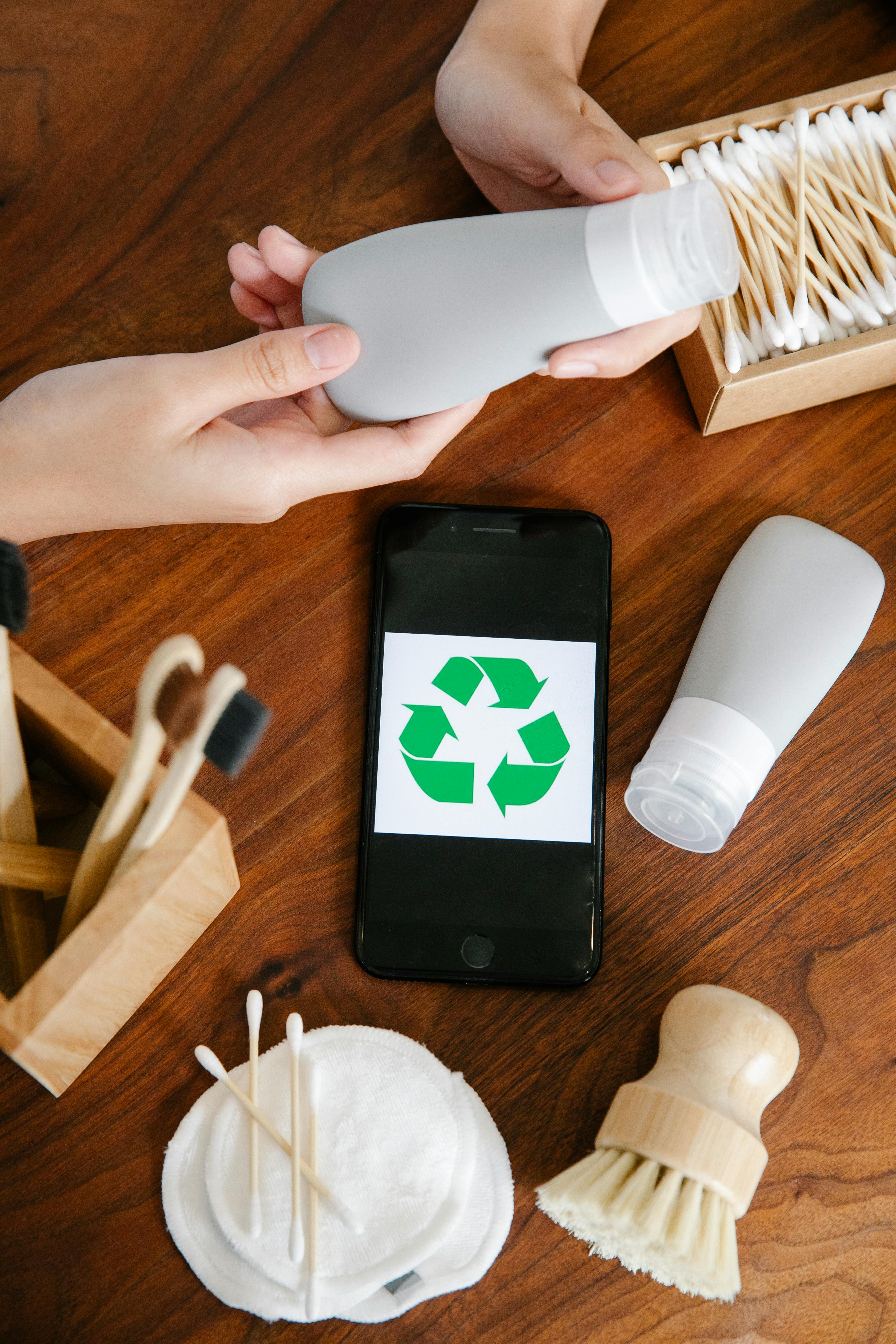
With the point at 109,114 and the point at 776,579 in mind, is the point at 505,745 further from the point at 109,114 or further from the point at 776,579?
the point at 109,114

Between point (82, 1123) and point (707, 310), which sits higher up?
point (707, 310)

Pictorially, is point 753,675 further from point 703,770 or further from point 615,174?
point 615,174

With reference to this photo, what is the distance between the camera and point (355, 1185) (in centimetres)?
42

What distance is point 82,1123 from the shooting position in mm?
440

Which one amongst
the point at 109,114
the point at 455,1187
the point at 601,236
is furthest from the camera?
the point at 109,114

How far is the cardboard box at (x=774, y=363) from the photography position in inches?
17.5

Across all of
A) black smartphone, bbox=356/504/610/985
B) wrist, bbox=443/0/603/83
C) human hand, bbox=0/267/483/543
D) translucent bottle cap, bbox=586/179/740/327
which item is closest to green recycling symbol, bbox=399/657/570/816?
black smartphone, bbox=356/504/610/985

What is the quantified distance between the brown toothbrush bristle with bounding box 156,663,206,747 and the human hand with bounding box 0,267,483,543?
0.62ft

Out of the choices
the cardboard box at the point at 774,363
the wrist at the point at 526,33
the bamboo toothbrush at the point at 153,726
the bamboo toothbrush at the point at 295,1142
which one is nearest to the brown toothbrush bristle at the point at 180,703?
the bamboo toothbrush at the point at 153,726

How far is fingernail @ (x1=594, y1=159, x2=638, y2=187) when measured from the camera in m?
0.41

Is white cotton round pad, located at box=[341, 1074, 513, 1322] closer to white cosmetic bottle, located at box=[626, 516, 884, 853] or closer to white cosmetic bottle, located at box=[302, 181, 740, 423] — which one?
white cosmetic bottle, located at box=[626, 516, 884, 853]

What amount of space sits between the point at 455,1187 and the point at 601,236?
0.41 m

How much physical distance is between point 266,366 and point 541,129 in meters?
0.20

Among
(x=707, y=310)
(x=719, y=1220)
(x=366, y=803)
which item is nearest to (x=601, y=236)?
A: (x=707, y=310)
